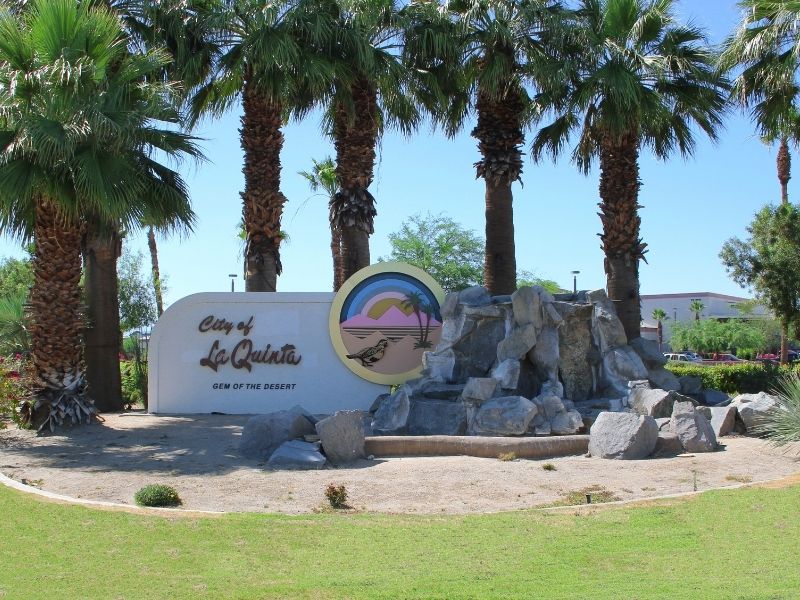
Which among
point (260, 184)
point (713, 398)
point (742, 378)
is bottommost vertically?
point (713, 398)

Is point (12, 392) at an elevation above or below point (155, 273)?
below

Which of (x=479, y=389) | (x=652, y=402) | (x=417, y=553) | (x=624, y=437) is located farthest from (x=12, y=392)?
(x=652, y=402)

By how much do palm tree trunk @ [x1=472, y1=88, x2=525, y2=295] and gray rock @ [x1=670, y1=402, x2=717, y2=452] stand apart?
7663 millimetres

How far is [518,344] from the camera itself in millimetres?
16297

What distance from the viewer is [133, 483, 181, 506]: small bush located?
9.70 meters

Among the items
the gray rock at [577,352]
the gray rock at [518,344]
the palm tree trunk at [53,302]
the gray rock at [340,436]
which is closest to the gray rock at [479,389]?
the gray rock at [518,344]

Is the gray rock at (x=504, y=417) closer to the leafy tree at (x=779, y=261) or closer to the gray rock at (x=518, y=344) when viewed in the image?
the gray rock at (x=518, y=344)

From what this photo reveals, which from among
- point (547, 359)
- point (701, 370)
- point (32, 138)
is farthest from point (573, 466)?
point (701, 370)

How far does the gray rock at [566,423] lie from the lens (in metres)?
14.8

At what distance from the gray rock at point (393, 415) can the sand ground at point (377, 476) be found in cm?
218

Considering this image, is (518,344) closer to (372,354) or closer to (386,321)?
(386,321)

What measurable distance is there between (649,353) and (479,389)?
201 inches

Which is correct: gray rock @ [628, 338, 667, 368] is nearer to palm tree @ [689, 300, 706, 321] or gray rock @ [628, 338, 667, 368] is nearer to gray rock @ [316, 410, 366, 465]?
gray rock @ [316, 410, 366, 465]

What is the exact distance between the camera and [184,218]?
16.5 m
